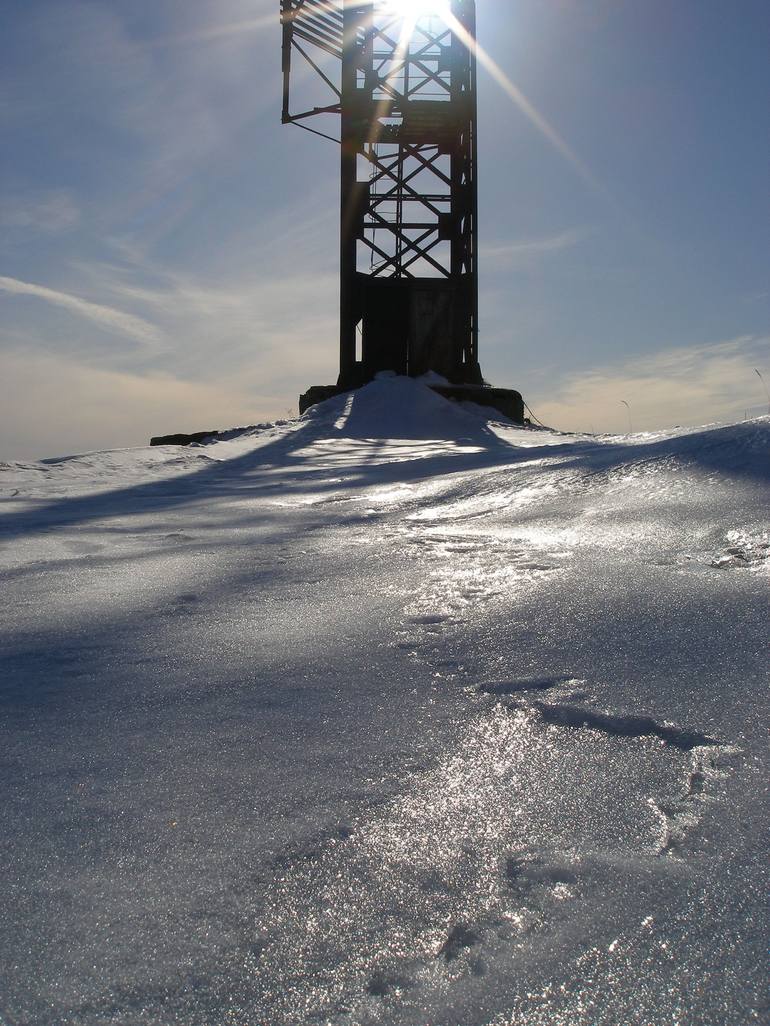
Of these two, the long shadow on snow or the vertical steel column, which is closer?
the long shadow on snow

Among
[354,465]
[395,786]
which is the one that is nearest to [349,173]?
[354,465]

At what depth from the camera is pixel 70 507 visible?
3.56m

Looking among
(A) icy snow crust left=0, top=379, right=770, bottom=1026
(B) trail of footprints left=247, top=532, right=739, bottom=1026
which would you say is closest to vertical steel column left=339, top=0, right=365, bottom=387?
(A) icy snow crust left=0, top=379, right=770, bottom=1026

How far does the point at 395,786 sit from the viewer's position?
37.4 inches

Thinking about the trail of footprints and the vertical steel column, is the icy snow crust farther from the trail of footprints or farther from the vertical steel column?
the vertical steel column

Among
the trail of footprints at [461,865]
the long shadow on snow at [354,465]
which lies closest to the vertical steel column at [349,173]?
the long shadow on snow at [354,465]

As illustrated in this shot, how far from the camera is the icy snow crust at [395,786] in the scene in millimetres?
671

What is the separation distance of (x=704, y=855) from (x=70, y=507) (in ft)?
10.8

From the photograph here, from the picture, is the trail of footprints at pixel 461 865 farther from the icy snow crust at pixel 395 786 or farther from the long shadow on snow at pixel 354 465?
the long shadow on snow at pixel 354 465

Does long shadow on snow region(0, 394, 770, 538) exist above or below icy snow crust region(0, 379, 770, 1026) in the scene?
above

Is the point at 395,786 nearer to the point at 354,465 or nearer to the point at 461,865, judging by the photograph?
the point at 461,865

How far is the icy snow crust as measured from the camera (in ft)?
2.20

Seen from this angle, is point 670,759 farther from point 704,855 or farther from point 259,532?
point 259,532

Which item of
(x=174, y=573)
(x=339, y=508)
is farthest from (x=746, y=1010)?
(x=339, y=508)
